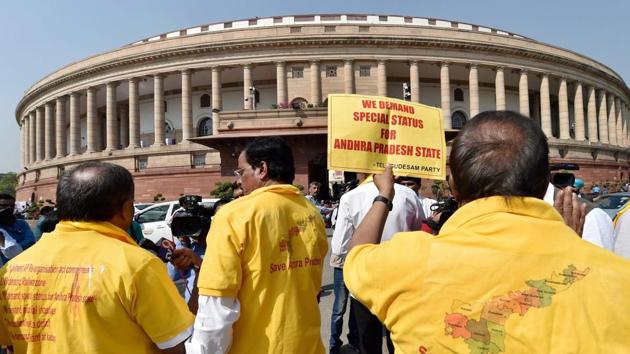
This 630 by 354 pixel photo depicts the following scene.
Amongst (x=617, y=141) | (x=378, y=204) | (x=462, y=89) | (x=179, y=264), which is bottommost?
(x=179, y=264)

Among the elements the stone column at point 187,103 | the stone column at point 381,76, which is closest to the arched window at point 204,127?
the stone column at point 187,103

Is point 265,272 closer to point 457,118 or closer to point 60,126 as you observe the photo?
point 457,118

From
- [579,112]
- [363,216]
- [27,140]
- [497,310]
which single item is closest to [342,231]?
[363,216]

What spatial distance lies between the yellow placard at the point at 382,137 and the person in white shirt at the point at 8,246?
451cm

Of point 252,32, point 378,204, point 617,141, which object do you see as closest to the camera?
point 378,204

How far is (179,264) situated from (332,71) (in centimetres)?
3978

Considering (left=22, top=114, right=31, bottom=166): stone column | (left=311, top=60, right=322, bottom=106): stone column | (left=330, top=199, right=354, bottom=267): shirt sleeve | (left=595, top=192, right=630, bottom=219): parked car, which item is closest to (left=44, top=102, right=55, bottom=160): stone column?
(left=22, top=114, right=31, bottom=166): stone column

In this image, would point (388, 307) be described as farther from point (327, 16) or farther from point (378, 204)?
point (327, 16)

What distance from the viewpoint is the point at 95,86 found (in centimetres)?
4572

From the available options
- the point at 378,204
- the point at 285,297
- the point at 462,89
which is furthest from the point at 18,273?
the point at 462,89

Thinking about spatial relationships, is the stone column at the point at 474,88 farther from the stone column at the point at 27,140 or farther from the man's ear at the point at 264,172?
the stone column at the point at 27,140

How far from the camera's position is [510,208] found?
1.42 metres

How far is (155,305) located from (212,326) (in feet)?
1.37

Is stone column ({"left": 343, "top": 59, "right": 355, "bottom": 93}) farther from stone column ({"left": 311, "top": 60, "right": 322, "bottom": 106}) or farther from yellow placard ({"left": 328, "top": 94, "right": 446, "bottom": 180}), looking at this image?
yellow placard ({"left": 328, "top": 94, "right": 446, "bottom": 180})
